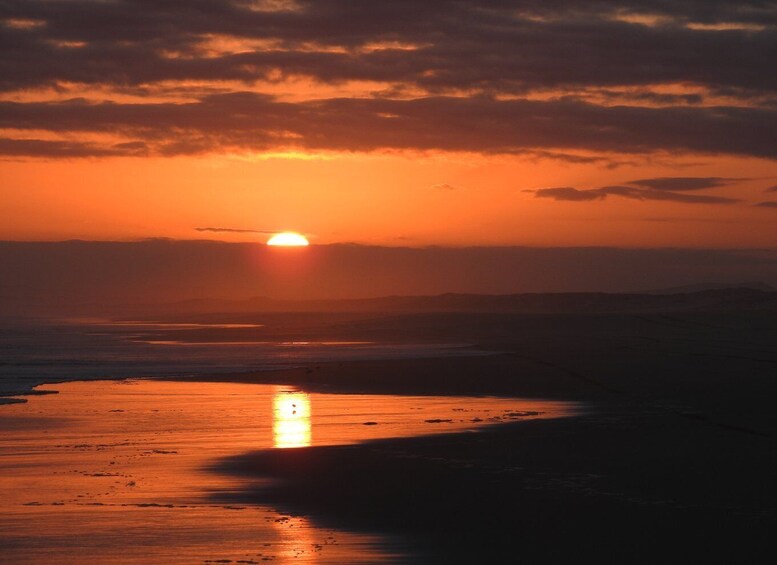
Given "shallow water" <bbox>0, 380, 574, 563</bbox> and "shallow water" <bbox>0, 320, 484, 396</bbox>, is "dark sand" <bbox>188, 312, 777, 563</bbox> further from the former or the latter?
"shallow water" <bbox>0, 320, 484, 396</bbox>

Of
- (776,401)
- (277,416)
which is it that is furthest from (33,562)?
(776,401)

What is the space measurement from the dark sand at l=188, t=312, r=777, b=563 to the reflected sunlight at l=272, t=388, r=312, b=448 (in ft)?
3.58

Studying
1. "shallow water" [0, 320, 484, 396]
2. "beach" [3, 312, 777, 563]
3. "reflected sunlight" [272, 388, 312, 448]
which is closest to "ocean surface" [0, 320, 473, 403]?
"shallow water" [0, 320, 484, 396]

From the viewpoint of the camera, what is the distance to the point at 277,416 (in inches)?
878

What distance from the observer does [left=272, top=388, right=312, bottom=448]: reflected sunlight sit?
18.8m

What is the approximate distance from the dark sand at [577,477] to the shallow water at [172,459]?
770mm

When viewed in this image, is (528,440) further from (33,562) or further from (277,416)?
(33,562)

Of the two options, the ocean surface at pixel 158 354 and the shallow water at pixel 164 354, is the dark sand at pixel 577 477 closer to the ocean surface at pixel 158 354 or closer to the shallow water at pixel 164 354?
the ocean surface at pixel 158 354

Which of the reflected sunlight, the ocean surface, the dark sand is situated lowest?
the dark sand

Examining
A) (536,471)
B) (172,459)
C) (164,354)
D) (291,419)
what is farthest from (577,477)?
(164,354)

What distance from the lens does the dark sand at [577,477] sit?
11258 millimetres

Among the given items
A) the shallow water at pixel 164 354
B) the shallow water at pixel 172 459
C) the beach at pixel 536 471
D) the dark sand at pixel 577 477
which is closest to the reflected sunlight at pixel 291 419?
the shallow water at pixel 172 459

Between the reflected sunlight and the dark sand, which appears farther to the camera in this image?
the reflected sunlight

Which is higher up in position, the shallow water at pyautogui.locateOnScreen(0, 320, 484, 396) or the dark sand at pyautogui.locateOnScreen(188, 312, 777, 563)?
the shallow water at pyautogui.locateOnScreen(0, 320, 484, 396)
